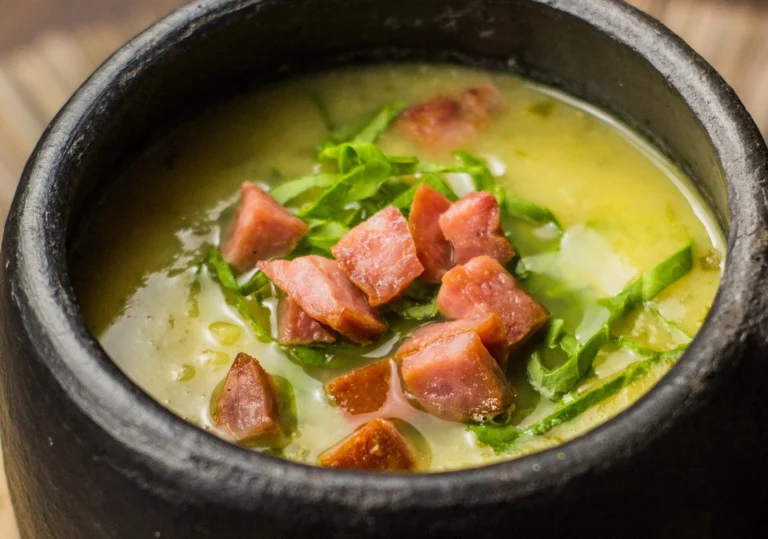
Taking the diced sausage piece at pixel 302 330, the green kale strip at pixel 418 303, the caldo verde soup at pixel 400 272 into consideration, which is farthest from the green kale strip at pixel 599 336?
the diced sausage piece at pixel 302 330

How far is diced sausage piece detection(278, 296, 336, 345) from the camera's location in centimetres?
115

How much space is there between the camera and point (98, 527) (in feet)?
3.00

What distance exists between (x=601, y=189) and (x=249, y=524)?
782 millimetres

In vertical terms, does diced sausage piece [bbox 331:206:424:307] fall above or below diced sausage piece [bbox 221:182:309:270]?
below

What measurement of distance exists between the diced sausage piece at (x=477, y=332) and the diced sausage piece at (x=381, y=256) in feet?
0.23

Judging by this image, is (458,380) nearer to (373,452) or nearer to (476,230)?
(373,452)

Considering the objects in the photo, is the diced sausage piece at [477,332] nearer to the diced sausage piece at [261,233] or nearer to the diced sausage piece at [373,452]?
the diced sausage piece at [373,452]

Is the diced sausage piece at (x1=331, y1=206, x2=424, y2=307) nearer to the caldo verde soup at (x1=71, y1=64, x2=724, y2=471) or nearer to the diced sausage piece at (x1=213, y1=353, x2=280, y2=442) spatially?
the caldo verde soup at (x1=71, y1=64, x2=724, y2=471)

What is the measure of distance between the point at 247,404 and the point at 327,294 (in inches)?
6.3

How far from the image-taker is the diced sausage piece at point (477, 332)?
1095 millimetres

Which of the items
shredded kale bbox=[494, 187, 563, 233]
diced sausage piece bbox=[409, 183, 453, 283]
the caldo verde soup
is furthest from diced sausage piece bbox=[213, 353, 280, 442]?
shredded kale bbox=[494, 187, 563, 233]

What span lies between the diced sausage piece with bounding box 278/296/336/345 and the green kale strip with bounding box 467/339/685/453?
0.21 m

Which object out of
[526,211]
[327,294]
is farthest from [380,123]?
[327,294]

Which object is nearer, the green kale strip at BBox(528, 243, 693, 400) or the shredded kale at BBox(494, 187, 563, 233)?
the green kale strip at BBox(528, 243, 693, 400)
